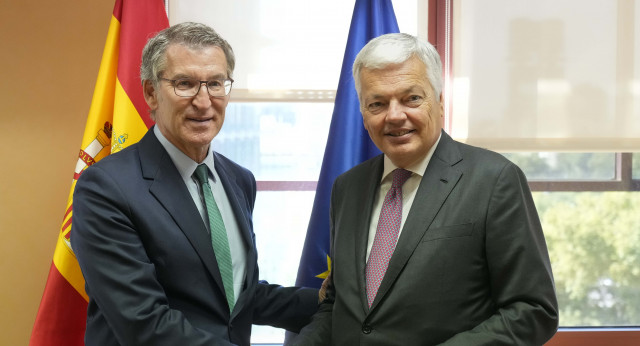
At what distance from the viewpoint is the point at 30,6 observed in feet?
8.47

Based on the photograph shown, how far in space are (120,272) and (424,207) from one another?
2.64 feet

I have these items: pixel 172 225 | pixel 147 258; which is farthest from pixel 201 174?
pixel 147 258

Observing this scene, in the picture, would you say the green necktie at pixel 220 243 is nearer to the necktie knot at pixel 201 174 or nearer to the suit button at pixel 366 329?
the necktie knot at pixel 201 174

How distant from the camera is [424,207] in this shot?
4.91 feet

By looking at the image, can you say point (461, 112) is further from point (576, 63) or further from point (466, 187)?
point (466, 187)

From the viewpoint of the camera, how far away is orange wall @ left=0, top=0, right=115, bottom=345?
2539mm

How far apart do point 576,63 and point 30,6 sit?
246 cm

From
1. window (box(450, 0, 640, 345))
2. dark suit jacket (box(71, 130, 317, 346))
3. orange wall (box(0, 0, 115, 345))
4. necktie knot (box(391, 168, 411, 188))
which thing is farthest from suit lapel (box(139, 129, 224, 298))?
window (box(450, 0, 640, 345))

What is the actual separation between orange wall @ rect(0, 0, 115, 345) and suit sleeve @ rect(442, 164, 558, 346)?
6.24 ft

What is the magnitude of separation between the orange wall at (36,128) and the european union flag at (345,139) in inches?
43.4

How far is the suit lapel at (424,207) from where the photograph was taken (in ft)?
4.83

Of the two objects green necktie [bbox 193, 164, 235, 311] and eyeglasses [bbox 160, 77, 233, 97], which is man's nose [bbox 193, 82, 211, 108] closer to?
eyeglasses [bbox 160, 77, 233, 97]

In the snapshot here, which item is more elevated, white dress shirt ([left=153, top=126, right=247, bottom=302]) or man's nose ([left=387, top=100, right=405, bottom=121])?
man's nose ([left=387, top=100, right=405, bottom=121])

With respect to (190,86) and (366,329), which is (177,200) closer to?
(190,86)
